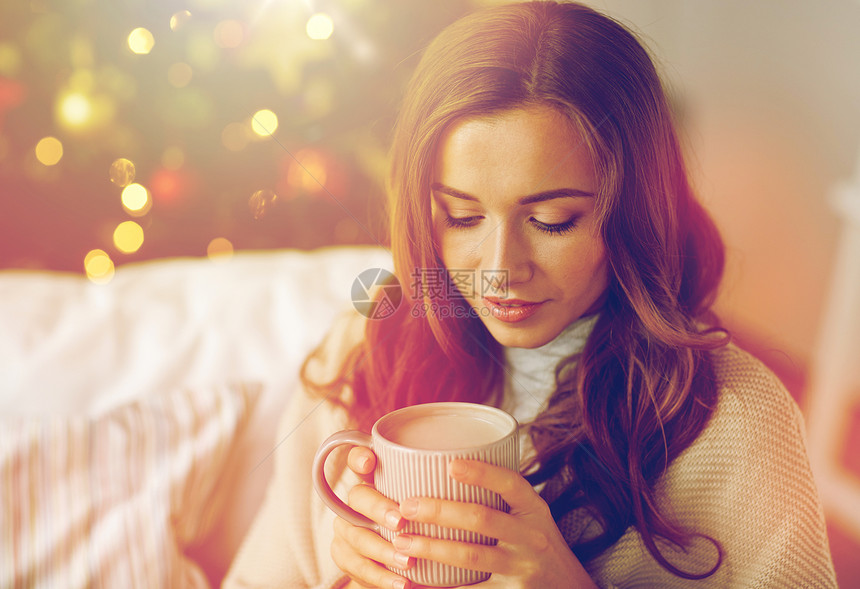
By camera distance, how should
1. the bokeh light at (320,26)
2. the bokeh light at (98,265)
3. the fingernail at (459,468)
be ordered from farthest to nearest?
the bokeh light at (98,265) → the bokeh light at (320,26) → the fingernail at (459,468)

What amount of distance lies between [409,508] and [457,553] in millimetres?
36

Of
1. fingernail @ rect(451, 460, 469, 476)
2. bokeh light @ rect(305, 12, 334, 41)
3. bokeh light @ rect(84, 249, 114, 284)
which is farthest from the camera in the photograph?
bokeh light @ rect(84, 249, 114, 284)

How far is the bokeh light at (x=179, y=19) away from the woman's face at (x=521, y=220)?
0.24 m

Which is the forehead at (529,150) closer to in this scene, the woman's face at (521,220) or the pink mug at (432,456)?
the woman's face at (521,220)

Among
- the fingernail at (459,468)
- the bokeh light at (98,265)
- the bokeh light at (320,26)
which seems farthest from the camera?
the bokeh light at (98,265)

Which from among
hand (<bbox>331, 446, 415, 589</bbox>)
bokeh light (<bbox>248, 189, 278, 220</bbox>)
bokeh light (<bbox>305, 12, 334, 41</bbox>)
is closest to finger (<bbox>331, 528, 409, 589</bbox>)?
hand (<bbox>331, 446, 415, 589</bbox>)

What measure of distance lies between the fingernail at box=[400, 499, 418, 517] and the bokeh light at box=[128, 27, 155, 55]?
0.40 metres

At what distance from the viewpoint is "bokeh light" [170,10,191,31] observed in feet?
1.42

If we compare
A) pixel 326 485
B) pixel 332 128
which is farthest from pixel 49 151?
pixel 326 485

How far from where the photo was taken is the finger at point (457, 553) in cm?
32

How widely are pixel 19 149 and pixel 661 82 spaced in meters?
0.55

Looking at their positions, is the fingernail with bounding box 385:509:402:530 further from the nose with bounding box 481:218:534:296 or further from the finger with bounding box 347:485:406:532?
the nose with bounding box 481:218:534:296

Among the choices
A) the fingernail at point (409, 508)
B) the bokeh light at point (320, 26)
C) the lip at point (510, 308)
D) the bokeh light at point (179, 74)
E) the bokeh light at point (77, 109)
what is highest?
the bokeh light at point (320, 26)

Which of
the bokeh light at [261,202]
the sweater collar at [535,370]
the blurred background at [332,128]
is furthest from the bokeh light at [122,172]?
the sweater collar at [535,370]
